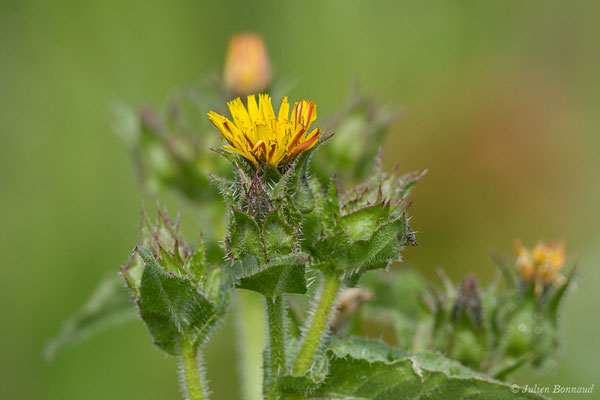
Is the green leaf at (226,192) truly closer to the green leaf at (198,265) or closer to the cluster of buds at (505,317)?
the green leaf at (198,265)

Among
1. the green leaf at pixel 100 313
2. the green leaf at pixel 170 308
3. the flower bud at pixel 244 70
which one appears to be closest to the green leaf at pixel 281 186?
the green leaf at pixel 170 308

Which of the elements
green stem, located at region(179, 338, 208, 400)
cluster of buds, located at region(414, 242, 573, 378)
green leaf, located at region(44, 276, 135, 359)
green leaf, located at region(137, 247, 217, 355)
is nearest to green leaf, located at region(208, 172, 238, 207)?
green leaf, located at region(137, 247, 217, 355)

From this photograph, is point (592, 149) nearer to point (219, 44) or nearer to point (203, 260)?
point (219, 44)

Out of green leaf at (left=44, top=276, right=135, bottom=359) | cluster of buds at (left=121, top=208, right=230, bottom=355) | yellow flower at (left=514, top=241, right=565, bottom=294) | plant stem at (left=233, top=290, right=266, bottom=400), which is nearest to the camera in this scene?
cluster of buds at (left=121, top=208, right=230, bottom=355)

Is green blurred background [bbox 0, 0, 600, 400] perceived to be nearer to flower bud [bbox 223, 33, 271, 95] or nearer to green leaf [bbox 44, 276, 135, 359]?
green leaf [bbox 44, 276, 135, 359]

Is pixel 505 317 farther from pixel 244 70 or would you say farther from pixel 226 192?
pixel 244 70

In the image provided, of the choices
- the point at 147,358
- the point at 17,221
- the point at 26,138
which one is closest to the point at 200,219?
the point at 147,358

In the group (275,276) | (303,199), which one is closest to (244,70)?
(303,199)
